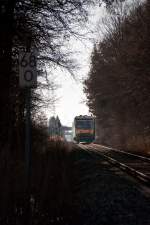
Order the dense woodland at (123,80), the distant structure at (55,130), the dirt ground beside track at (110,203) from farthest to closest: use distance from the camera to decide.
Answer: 1. the dense woodland at (123,80)
2. the distant structure at (55,130)
3. the dirt ground beside track at (110,203)

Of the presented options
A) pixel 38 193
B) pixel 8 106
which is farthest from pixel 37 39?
pixel 38 193

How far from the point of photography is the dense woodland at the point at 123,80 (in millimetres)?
26281

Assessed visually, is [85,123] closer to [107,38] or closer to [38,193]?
[107,38]

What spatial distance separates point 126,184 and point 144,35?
55.3 ft

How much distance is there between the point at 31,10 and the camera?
1235cm

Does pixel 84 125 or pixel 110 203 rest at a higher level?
pixel 84 125

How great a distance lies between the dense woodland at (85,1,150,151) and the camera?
2628 cm

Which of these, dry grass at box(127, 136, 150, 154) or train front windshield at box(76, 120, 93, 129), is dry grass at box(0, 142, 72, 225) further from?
train front windshield at box(76, 120, 93, 129)

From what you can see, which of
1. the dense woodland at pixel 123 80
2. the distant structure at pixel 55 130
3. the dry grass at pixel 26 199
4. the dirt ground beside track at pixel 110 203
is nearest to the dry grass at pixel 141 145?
the dense woodland at pixel 123 80

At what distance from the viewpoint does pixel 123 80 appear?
103 feet

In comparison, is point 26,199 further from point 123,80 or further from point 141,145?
point 123,80

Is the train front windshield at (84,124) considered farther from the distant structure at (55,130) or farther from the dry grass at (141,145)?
the dry grass at (141,145)

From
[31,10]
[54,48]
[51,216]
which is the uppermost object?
[31,10]

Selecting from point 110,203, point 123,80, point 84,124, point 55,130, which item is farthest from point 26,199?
point 84,124
